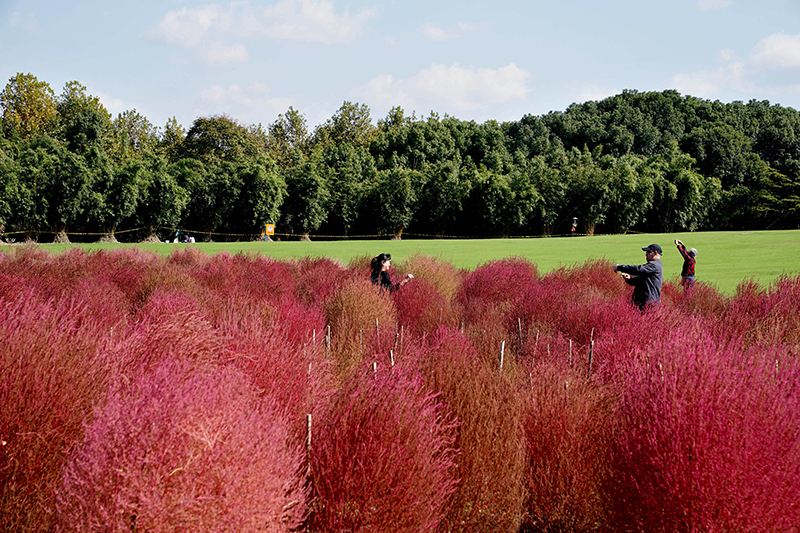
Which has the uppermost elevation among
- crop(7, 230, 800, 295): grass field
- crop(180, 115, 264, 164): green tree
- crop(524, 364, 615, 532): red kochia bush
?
crop(180, 115, 264, 164): green tree

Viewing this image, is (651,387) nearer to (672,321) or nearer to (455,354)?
(455,354)

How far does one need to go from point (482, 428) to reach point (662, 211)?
47796 millimetres

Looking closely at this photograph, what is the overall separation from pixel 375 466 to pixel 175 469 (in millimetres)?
1012

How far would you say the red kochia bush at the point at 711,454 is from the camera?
2676 millimetres

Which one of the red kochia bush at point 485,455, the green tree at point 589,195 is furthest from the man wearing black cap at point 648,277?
the green tree at point 589,195

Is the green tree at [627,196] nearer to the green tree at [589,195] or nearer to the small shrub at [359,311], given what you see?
the green tree at [589,195]

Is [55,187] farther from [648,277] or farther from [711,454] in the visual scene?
[711,454]

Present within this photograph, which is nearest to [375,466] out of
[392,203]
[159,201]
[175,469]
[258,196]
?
[175,469]

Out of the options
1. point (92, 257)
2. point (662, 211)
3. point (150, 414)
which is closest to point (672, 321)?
point (150, 414)

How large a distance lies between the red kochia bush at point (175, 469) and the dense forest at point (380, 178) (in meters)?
36.3

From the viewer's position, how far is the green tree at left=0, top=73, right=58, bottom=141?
49.0 m

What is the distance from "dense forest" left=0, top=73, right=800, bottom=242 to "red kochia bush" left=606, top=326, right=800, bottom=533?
37196 millimetres

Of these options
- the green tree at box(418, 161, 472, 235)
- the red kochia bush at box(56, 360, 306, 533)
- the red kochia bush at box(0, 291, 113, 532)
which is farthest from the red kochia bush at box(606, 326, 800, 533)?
the green tree at box(418, 161, 472, 235)

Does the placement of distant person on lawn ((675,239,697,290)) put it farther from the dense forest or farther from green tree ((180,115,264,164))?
green tree ((180,115,264,164))
